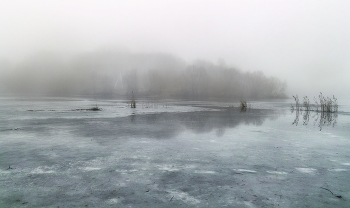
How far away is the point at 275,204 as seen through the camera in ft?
18.3

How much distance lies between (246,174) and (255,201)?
6.23 feet

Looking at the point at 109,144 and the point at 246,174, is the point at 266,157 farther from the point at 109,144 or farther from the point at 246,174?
the point at 109,144

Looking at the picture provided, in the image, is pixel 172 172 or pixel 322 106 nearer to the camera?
pixel 172 172

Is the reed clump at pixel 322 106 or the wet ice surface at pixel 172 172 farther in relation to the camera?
the reed clump at pixel 322 106

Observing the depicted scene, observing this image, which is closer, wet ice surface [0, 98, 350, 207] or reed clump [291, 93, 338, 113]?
wet ice surface [0, 98, 350, 207]

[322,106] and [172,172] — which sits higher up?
[322,106]

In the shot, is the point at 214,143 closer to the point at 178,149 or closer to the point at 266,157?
the point at 178,149

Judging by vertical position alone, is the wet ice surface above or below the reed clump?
below

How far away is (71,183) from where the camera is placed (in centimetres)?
666

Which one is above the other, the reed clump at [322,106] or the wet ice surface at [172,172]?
the reed clump at [322,106]

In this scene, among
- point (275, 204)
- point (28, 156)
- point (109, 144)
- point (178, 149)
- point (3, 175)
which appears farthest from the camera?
point (109, 144)

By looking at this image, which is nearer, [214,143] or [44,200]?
[44,200]

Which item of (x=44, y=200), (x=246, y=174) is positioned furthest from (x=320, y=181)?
(x=44, y=200)

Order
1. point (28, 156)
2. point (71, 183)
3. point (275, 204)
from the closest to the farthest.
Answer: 1. point (275, 204)
2. point (71, 183)
3. point (28, 156)
